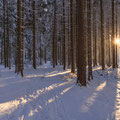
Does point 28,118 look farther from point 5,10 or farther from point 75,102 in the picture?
point 5,10

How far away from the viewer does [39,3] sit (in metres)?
21.6

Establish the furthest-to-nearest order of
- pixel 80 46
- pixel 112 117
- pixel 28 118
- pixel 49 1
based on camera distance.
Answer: pixel 49 1
pixel 80 46
pixel 112 117
pixel 28 118

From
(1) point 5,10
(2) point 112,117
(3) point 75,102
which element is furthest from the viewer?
(1) point 5,10

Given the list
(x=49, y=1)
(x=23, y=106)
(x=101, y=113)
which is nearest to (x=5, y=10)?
(x=49, y=1)

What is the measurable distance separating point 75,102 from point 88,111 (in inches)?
36.0

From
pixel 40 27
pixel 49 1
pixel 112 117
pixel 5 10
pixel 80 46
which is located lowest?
pixel 112 117

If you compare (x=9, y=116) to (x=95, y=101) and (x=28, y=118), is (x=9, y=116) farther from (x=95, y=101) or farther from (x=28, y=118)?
(x=95, y=101)

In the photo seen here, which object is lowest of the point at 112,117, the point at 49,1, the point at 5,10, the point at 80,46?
the point at 112,117

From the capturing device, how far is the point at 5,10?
21.2m

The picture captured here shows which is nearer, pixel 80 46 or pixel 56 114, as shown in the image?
pixel 56 114

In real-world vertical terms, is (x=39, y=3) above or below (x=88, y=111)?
above

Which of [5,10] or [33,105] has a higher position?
[5,10]

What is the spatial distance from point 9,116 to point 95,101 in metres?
3.21

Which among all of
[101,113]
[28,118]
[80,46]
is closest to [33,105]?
[28,118]
